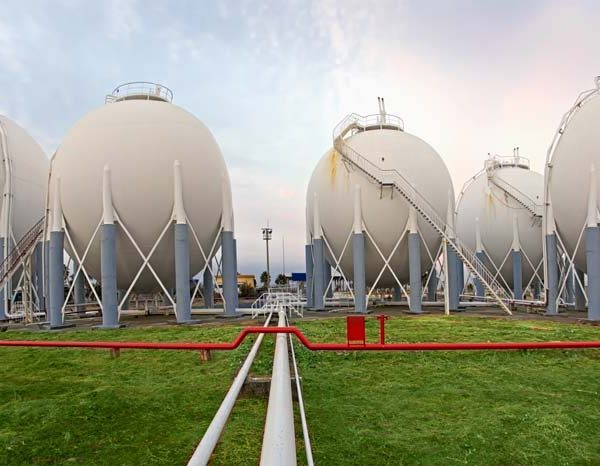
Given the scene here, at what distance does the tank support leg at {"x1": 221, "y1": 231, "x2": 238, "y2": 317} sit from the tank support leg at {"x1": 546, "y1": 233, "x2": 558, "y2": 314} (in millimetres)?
14529

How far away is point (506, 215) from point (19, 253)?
28782 mm

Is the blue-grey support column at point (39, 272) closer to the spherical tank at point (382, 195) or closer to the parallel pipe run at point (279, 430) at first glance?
the spherical tank at point (382, 195)

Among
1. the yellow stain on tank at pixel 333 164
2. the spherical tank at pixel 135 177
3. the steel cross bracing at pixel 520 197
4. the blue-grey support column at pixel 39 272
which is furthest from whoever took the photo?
the steel cross bracing at pixel 520 197

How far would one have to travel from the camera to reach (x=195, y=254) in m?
22.5

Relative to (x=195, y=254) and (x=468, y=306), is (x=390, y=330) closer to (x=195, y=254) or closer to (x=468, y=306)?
(x=195, y=254)

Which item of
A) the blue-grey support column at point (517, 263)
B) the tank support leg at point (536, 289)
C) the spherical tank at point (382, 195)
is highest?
the spherical tank at point (382, 195)

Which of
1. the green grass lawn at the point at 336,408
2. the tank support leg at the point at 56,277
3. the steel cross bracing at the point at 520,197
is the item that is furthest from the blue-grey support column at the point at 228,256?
the steel cross bracing at the point at 520,197

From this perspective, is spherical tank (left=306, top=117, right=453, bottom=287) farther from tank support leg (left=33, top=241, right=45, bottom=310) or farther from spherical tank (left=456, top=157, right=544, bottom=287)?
tank support leg (left=33, top=241, right=45, bottom=310)

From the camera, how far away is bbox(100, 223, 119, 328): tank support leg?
63.6 ft

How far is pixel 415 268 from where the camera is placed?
2327cm

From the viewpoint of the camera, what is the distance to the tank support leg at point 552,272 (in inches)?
898

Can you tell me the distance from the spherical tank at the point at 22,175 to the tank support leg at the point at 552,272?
91.5ft

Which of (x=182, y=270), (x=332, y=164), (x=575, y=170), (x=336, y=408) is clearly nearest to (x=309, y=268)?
(x=332, y=164)

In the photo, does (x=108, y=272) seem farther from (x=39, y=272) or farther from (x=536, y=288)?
(x=536, y=288)
